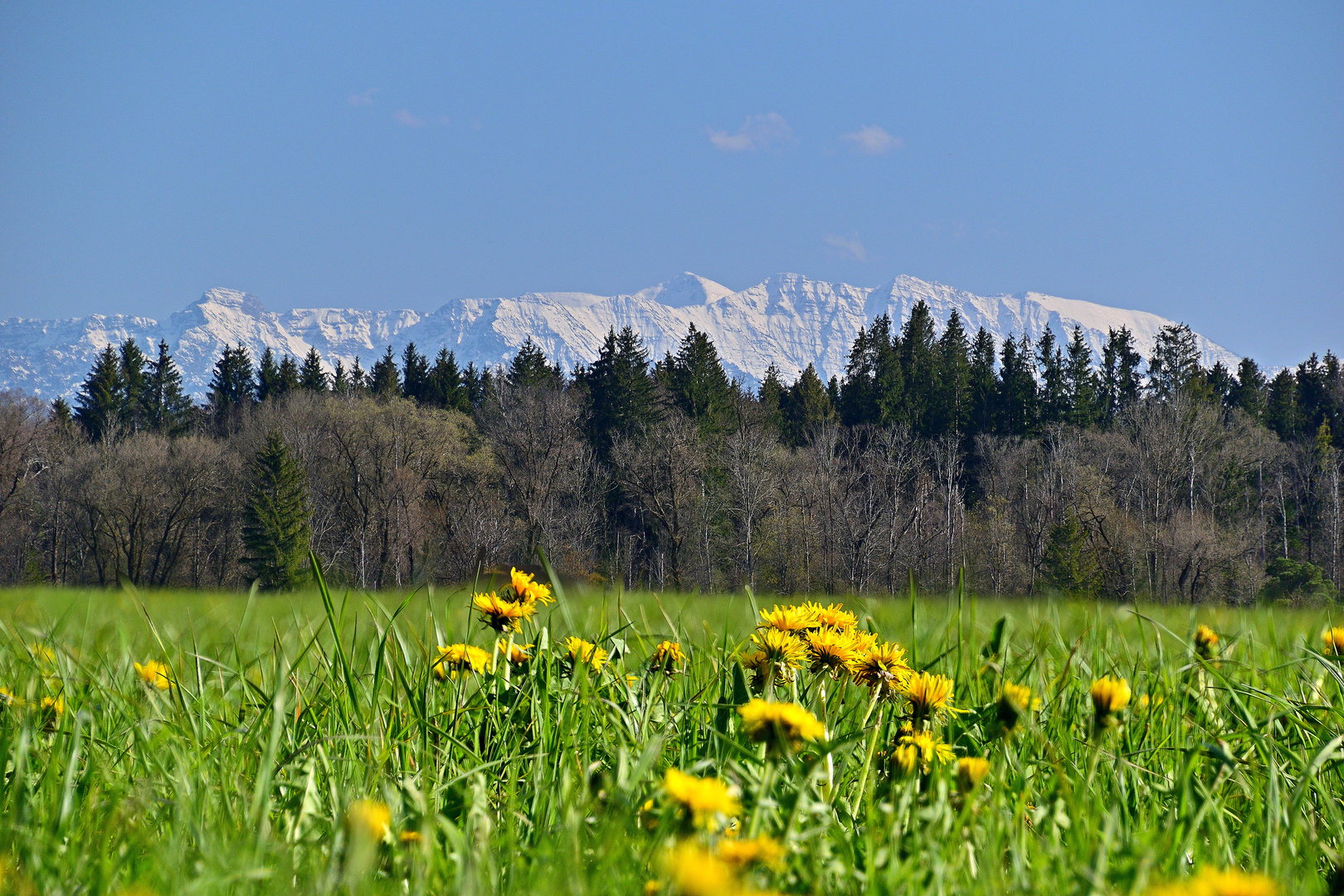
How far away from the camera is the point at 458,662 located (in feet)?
5.45

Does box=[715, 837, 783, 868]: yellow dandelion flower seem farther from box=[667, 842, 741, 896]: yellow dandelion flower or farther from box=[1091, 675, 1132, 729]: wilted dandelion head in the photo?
box=[1091, 675, 1132, 729]: wilted dandelion head

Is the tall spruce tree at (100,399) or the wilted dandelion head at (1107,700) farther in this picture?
the tall spruce tree at (100,399)

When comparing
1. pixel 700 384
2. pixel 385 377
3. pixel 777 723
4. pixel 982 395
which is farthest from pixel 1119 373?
pixel 777 723

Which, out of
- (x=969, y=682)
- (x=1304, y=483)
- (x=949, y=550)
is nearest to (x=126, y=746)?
(x=969, y=682)

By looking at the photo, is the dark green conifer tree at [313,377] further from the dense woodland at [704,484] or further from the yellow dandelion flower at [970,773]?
the yellow dandelion flower at [970,773]

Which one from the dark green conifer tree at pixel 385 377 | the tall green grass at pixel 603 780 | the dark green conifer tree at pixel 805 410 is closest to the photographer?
the tall green grass at pixel 603 780

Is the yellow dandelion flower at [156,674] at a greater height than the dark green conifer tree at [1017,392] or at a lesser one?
lesser

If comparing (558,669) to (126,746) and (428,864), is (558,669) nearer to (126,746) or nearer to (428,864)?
(126,746)

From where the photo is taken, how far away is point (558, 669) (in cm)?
186

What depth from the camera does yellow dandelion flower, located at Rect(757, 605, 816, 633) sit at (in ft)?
4.78

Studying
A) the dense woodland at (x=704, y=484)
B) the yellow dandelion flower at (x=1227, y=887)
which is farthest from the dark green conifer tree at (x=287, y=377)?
the yellow dandelion flower at (x=1227, y=887)

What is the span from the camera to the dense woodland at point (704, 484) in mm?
43250

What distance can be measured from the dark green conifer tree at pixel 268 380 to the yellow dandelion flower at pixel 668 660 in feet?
215

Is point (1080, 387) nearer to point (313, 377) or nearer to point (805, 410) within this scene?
point (805, 410)
